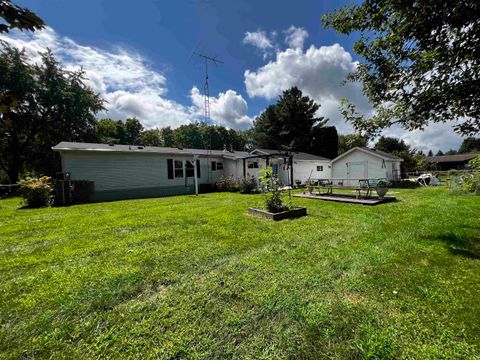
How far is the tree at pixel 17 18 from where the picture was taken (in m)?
1.42

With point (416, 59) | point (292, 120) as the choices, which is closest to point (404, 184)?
point (416, 59)

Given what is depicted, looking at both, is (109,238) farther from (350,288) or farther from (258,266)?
(350,288)

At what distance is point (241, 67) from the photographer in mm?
16688

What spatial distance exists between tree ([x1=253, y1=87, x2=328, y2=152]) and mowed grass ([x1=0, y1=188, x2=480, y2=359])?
95.4ft

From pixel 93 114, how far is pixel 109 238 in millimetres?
26020

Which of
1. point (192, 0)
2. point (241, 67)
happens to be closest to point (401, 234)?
point (192, 0)

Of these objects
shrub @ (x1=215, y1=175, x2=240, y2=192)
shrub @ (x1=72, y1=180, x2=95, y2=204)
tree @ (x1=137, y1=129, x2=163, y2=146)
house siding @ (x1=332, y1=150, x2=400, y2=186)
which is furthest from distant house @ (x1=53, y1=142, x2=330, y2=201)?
tree @ (x1=137, y1=129, x2=163, y2=146)

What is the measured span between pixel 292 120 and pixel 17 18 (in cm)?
3401

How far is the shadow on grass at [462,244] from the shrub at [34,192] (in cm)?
1515

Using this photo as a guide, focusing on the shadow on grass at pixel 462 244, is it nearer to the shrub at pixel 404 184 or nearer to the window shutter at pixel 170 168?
the window shutter at pixel 170 168

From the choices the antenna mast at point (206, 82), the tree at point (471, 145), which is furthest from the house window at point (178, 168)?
the tree at point (471, 145)

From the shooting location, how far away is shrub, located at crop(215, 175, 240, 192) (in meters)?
15.7

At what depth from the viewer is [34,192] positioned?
996 cm

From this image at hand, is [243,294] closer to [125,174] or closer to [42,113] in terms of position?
[125,174]
